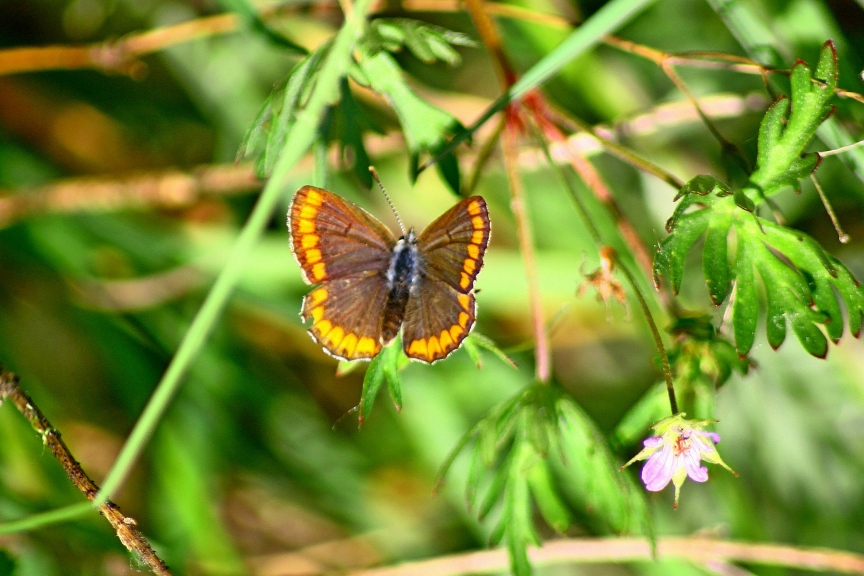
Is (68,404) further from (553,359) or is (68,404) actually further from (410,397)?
(553,359)

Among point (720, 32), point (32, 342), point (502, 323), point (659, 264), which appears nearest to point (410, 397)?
point (502, 323)

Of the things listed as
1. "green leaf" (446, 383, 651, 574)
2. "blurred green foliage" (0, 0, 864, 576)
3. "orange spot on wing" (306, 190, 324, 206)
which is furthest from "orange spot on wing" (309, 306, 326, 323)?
"blurred green foliage" (0, 0, 864, 576)

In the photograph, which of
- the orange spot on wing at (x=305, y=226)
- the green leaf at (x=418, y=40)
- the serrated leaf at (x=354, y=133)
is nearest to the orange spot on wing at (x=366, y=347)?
the orange spot on wing at (x=305, y=226)

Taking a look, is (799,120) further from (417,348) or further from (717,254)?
(417,348)

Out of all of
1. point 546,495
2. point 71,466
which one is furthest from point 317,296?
point 546,495

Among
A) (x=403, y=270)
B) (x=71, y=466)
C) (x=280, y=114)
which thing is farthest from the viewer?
(x=403, y=270)

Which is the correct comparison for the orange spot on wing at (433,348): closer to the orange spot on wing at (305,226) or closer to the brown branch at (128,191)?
the orange spot on wing at (305,226)
